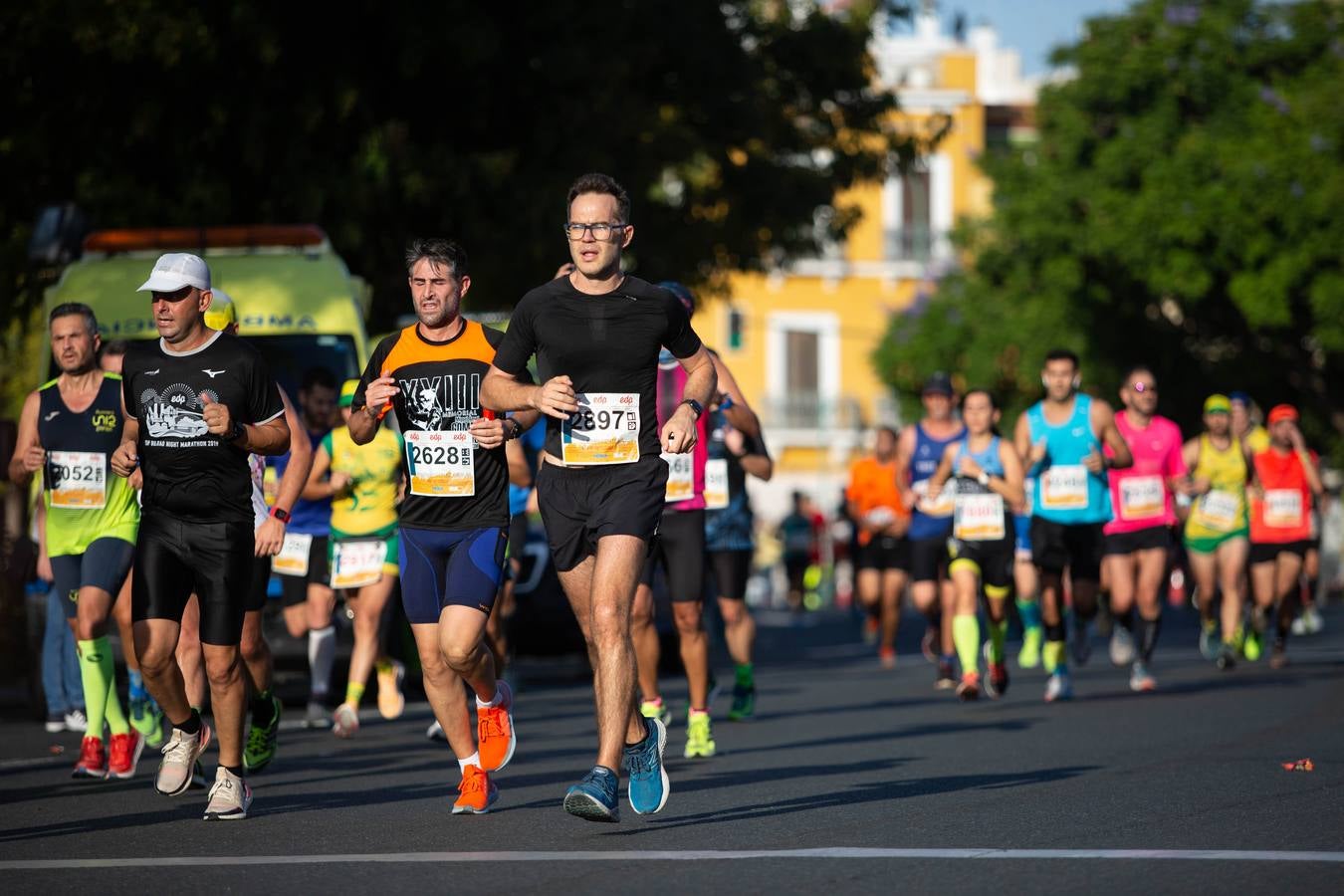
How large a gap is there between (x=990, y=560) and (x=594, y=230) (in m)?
6.89

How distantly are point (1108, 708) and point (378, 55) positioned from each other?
32.9ft

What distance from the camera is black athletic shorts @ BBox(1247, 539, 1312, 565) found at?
1922 cm

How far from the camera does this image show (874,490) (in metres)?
A: 21.1

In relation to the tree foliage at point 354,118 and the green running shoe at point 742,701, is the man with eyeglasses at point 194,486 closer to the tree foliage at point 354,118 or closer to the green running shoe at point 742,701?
the green running shoe at point 742,701

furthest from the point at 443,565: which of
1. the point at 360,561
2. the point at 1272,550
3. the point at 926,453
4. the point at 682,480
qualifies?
the point at 1272,550

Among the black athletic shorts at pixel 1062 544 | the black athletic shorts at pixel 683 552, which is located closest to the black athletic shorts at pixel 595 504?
the black athletic shorts at pixel 683 552

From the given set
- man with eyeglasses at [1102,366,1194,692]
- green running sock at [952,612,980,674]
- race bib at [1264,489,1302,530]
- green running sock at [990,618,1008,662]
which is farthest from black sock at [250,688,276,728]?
race bib at [1264,489,1302,530]

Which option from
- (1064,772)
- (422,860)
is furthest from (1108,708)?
(422,860)

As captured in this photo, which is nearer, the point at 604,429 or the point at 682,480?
the point at 604,429

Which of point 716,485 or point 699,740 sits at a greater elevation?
point 716,485

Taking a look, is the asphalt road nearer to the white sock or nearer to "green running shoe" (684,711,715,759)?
"green running shoe" (684,711,715,759)

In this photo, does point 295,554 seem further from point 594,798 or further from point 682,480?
point 594,798

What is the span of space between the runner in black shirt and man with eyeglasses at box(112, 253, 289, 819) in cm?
46

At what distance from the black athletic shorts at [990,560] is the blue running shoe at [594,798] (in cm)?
696
